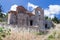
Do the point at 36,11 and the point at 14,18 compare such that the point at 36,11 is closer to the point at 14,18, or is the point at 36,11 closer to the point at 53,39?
the point at 14,18

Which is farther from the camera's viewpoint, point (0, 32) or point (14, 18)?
point (14, 18)

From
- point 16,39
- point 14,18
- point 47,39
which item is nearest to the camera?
point 16,39

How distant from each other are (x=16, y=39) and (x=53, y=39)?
146 inches

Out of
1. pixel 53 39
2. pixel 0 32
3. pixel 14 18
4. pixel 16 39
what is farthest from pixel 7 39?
pixel 14 18

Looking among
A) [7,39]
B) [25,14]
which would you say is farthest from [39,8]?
[7,39]

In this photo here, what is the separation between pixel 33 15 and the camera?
3669 centimetres

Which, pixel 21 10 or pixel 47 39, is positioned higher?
pixel 21 10

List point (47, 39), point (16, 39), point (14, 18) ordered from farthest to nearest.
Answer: point (14, 18), point (47, 39), point (16, 39)

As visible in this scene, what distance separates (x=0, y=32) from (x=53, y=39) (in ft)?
14.5

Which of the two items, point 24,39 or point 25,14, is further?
point 25,14

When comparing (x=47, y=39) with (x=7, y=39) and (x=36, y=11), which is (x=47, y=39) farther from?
(x=36, y=11)

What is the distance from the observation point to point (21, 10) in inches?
1409

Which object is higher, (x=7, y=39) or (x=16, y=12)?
(x=16, y=12)

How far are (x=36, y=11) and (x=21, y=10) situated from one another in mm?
3064
